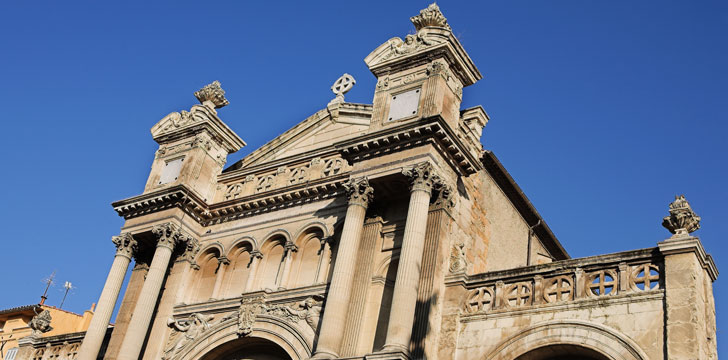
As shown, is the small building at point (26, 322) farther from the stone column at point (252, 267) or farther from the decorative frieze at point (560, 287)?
the decorative frieze at point (560, 287)

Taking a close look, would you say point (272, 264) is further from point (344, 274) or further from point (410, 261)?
point (410, 261)

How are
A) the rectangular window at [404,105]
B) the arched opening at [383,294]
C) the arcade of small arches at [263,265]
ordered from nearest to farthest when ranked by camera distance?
the arched opening at [383,294] < the rectangular window at [404,105] < the arcade of small arches at [263,265]

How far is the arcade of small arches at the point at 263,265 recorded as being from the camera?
22094mm

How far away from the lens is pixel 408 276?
59.6 feet

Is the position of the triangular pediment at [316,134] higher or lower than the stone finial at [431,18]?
lower

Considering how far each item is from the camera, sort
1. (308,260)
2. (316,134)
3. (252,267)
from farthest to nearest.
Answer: (316,134) < (252,267) < (308,260)

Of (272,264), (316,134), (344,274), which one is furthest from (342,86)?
(344,274)

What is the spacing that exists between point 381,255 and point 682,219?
6.96 m

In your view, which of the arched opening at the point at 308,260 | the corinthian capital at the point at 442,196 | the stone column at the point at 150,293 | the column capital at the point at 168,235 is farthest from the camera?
the column capital at the point at 168,235

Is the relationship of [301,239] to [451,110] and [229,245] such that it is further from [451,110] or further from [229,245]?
[451,110]

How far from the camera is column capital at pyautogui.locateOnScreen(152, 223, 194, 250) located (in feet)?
78.2

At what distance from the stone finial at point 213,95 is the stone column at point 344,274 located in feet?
25.4

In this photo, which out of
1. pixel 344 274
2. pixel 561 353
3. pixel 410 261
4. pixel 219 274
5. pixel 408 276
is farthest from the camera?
pixel 219 274

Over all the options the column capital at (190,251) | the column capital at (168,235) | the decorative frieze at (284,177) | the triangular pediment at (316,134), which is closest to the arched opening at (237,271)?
the column capital at (190,251)
